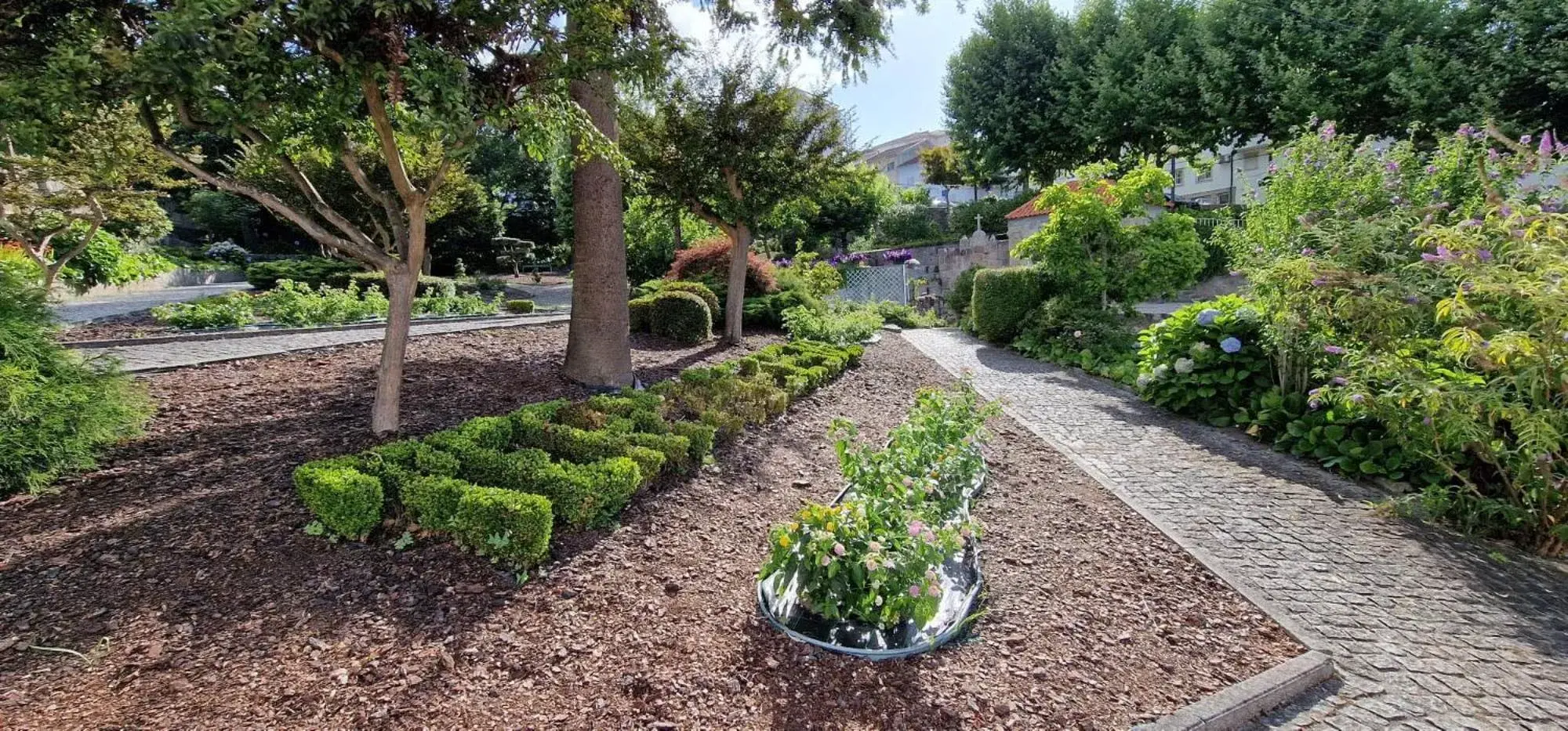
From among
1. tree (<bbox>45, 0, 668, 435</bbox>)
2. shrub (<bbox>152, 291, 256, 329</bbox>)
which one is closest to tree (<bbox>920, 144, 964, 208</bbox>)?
shrub (<bbox>152, 291, 256, 329</bbox>)

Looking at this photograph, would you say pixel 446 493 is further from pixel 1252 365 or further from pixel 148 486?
pixel 1252 365

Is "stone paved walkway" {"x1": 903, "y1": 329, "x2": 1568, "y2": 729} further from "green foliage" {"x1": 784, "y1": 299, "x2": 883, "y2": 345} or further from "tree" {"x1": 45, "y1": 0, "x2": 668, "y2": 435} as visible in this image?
"green foliage" {"x1": 784, "y1": 299, "x2": 883, "y2": 345}

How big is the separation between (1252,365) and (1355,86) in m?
14.2

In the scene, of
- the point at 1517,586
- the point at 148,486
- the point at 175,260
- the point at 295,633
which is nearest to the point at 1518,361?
the point at 1517,586

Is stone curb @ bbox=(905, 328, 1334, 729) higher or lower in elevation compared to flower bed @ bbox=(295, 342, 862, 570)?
lower

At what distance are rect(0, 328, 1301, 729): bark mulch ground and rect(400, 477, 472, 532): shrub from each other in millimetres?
120

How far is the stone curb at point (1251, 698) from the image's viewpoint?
2.06m

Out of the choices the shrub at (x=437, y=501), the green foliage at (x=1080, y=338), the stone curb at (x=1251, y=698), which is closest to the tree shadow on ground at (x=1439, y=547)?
the stone curb at (x=1251, y=698)

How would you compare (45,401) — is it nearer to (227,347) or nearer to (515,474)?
(515,474)

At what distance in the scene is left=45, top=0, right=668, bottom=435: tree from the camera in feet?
8.43

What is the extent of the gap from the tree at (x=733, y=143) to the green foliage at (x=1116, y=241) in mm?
3562

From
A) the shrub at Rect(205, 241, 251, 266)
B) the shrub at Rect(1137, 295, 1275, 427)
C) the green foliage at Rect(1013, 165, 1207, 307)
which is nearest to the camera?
the shrub at Rect(1137, 295, 1275, 427)

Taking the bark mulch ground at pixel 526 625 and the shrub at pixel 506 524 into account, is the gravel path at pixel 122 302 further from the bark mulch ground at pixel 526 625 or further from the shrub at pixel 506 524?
the shrub at pixel 506 524

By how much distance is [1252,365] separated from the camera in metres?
5.47
